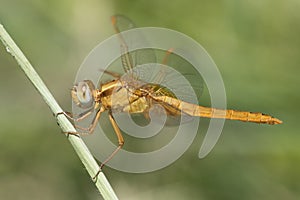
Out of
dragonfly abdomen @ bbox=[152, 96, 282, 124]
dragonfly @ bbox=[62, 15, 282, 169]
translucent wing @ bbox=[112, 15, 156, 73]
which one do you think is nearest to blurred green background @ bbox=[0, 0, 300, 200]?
dragonfly abdomen @ bbox=[152, 96, 282, 124]

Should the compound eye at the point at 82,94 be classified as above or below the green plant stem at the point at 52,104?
above

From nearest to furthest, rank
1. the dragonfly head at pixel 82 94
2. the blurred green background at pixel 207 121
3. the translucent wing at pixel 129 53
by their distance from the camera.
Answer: the dragonfly head at pixel 82 94 → the translucent wing at pixel 129 53 → the blurred green background at pixel 207 121

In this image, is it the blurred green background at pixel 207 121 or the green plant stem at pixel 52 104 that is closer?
the green plant stem at pixel 52 104

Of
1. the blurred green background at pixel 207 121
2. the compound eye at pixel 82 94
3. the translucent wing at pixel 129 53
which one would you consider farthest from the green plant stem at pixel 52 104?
the blurred green background at pixel 207 121

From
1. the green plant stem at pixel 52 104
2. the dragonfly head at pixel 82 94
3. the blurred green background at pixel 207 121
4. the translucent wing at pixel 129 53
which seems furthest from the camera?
the blurred green background at pixel 207 121

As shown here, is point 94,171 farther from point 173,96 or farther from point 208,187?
point 208,187

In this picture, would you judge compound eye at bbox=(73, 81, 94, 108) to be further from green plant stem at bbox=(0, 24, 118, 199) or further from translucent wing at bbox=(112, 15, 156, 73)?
green plant stem at bbox=(0, 24, 118, 199)

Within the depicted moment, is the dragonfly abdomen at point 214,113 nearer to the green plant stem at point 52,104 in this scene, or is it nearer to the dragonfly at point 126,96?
the dragonfly at point 126,96
